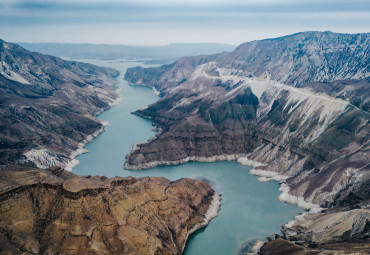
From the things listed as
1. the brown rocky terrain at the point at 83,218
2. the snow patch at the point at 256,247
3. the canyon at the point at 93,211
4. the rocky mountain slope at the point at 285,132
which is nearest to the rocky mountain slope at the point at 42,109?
the canyon at the point at 93,211

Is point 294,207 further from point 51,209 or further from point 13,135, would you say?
point 13,135

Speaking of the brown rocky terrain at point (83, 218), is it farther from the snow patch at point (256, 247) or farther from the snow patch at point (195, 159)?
the snow patch at point (195, 159)

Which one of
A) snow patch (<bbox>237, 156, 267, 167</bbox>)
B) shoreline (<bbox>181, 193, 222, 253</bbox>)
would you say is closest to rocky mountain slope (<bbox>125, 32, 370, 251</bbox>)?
snow patch (<bbox>237, 156, 267, 167</bbox>)

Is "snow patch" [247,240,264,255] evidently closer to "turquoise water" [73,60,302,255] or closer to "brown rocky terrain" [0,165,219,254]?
"turquoise water" [73,60,302,255]

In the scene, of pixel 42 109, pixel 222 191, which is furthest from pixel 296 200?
pixel 42 109

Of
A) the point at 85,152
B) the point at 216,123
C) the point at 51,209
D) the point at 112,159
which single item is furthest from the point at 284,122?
the point at 51,209

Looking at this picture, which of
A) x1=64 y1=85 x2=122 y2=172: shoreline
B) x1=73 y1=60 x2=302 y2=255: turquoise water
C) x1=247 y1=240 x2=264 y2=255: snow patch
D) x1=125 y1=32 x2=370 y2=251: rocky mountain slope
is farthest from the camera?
x1=64 y1=85 x2=122 y2=172: shoreline
